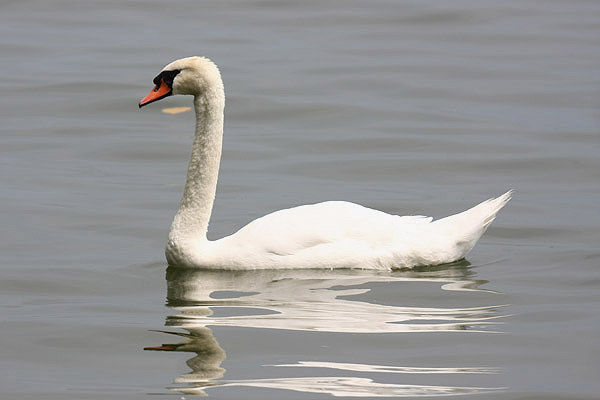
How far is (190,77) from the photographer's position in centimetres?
932

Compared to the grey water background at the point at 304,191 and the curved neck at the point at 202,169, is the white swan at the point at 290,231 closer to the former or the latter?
the curved neck at the point at 202,169

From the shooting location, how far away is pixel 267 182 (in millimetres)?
12375

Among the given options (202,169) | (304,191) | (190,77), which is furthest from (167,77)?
(304,191)

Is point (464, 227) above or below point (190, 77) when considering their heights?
below

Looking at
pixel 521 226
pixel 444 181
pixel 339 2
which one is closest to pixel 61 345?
pixel 521 226

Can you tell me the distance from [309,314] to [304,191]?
4084 mm

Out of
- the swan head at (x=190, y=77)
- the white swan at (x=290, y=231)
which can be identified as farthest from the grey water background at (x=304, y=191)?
the swan head at (x=190, y=77)

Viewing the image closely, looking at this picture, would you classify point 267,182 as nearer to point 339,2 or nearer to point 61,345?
point 61,345

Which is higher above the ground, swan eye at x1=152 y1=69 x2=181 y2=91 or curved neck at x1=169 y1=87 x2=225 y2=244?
swan eye at x1=152 y1=69 x2=181 y2=91

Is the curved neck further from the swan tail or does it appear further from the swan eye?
the swan tail

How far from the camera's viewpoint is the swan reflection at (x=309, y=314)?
6.73 meters

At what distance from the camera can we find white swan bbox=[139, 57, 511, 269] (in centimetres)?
900

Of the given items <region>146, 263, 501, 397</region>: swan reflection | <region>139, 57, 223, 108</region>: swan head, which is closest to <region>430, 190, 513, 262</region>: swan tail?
<region>146, 263, 501, 397</region>: swan reflection

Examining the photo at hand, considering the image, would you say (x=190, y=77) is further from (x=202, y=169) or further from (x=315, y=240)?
(x=315, y=240)
